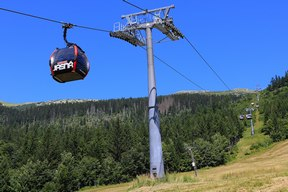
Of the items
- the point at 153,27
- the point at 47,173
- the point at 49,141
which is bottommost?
the point at 47,173

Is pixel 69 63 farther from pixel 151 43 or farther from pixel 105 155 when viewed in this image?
pixel 105 155

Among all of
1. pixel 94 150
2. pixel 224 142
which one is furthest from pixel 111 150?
pixel 224 142

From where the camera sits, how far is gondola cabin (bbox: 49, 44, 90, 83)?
13.1 meters

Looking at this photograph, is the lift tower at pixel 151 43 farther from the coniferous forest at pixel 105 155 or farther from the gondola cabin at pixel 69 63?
the coniferous forest at pixel 105 155

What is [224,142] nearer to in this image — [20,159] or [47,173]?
[47,173]

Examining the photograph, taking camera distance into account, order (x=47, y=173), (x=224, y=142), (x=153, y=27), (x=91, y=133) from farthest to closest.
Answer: (x=91, y=133) < (x=224, y=142) < (x=47, y=173) < (x=153, y=27)

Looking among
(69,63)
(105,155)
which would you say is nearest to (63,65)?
(69,63)

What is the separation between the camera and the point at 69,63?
13062mm

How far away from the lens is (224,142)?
107m

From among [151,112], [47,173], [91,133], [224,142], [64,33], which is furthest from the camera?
[91,133]

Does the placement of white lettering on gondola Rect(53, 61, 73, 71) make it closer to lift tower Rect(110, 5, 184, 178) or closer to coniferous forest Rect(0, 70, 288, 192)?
lift tower Rect(110, 5, 184, 178)

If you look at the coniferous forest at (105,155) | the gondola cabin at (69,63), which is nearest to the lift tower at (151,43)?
the gondola cabin at (69,63)

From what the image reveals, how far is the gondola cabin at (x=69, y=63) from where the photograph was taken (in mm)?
13070

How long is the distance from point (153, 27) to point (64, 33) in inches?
282
